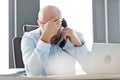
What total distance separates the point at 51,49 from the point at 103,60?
529 millimetres

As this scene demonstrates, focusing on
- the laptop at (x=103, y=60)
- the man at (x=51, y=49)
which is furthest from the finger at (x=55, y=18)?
the laptop at (x=103, y=60)

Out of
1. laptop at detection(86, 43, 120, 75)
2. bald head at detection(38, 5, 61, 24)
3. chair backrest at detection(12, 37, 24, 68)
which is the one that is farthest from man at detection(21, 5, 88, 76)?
chair backrest at detection(12, 37, 24, 68)

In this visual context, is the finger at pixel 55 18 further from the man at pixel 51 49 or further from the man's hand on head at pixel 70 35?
the man's hand on head at pixel 70 35

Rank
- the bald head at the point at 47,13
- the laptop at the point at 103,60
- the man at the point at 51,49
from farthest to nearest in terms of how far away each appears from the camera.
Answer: the bald head at the point at 47,13
the man at the point at 51,49
the laptop at the point at 103,60

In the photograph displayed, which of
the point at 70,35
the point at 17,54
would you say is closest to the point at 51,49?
the point at 70,35

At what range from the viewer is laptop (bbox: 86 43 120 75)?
1.28 m

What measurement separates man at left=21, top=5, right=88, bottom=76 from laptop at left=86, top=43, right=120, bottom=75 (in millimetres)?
245

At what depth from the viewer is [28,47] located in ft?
5.57

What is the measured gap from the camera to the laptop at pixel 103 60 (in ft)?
4.20

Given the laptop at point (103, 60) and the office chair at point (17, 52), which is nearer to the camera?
the laptop at point (103, 60)

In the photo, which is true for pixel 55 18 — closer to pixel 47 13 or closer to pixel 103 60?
pixel 47 13

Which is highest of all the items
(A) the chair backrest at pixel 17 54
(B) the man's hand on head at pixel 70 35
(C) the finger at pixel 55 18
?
(C) the finger at pixel 55 18

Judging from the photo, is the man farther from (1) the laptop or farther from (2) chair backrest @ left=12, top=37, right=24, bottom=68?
(2) chair backrest @ left=12, top=37, right=24, bottom=68

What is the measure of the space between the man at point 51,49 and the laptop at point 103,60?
9.6 inches
